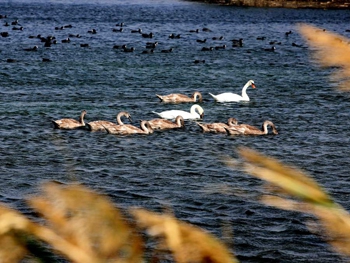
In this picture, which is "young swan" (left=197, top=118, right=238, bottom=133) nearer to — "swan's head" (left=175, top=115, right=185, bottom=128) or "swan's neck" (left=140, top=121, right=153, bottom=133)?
"swan's head" (left=175, top=115, right=185, bottom=128)

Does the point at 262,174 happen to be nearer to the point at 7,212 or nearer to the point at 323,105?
the point at 7,212

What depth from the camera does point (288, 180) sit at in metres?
1.35

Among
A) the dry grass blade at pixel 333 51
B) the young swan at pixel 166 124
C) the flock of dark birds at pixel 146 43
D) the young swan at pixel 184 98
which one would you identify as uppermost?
the dry grass blade at pixel 333 51

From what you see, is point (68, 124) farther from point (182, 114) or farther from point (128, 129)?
point (182, 114)

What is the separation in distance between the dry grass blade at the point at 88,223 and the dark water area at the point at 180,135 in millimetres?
186

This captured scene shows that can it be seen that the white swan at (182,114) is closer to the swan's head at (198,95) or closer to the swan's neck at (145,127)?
the swan's neck at (145,127)

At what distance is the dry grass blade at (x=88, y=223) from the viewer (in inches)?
49.3

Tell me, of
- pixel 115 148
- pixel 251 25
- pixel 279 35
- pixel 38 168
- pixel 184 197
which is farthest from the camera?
pixel 251 25

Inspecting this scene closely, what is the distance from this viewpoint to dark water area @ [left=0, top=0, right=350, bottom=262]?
11461 mm

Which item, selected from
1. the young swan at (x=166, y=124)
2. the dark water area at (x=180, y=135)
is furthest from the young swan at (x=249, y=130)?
the young swan at (x=166, y=124)

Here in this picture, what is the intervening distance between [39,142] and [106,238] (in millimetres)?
17045

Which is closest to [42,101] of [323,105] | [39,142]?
[39,142]

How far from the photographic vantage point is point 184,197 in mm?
12773

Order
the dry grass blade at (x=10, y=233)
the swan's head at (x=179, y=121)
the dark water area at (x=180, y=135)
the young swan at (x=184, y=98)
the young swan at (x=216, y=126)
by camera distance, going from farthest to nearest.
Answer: the young swan at (x=184, y=98), the swan's head at (x=179, y=121), the young swan at (x=216, y=126), the dark water area at (x=180, y=135), the dry grass blade at (x=10, y=233)
